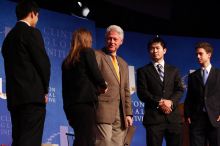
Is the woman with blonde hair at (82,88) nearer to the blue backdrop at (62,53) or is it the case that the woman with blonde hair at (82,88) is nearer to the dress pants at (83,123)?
the dress pants at (83,123)

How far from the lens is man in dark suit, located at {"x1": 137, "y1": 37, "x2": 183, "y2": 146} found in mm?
5215

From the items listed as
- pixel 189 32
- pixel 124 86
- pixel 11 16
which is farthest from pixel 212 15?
pixel 124 86

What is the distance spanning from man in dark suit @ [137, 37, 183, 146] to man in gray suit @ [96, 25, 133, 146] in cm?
31

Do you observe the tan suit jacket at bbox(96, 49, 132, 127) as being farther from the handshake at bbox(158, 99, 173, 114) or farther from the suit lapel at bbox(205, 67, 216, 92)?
the suit lapel at bbox(205, 67, 216, 92)

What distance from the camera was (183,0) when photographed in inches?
362

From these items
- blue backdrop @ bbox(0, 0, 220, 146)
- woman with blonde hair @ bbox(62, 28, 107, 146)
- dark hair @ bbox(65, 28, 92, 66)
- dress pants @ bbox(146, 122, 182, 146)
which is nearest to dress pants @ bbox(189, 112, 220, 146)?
dress pants @ bbox(146, 122, 182, 146)

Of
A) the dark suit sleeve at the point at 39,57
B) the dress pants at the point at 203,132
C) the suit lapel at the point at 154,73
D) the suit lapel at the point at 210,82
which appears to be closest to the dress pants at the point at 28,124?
the dark suit sleeve at the point at 39,57

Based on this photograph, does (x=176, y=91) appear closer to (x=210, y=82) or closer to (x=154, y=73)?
(x=154, y=73)

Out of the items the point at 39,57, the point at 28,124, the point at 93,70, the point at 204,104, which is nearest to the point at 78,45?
the point at 93,70

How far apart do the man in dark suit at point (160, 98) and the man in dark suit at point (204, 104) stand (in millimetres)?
304

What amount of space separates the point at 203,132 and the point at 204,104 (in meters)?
0.31

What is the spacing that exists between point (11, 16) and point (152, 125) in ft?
8.66

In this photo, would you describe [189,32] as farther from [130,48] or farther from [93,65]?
[93,65]

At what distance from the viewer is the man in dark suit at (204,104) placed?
217 inches
